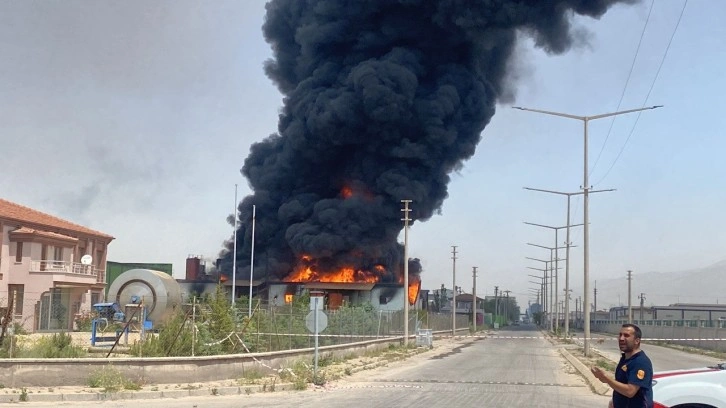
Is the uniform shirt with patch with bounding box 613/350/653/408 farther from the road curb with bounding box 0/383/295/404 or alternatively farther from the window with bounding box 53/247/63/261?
the window with bounding box 53/247/63/261

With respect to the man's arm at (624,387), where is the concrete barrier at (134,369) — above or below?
below

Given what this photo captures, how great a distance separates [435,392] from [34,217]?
34061 mm

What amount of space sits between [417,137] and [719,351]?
2476cm

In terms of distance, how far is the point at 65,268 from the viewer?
143 ft

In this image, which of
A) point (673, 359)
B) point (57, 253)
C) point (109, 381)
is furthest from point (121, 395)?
point (57, 253)

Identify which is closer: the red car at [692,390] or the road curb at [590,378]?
the red car at [692,390]

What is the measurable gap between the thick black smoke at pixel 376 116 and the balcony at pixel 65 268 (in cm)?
1549

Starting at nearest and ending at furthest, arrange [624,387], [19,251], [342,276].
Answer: [624,387] → [19,251] → [342,276]

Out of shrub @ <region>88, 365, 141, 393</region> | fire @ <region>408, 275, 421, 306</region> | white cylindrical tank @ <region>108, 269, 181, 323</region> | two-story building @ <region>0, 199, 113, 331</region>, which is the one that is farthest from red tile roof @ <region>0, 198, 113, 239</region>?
shrub @ <region>88, 365, 141, 393</region>

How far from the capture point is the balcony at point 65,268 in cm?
4184

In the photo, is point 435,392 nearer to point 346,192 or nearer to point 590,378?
point 590,378

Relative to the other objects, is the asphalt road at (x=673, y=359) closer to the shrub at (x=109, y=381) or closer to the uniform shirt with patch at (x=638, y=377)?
the shrub at (x=109, y=381)

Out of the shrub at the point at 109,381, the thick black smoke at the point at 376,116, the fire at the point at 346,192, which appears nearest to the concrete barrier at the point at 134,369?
the shrub at the point at 109,381

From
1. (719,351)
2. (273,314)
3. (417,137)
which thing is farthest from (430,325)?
(273,314)
